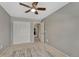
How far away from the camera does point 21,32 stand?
711cm

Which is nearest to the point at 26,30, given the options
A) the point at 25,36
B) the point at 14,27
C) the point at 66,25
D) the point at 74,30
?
the point at 25,36

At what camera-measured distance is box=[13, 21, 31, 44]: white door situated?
6.84 meters

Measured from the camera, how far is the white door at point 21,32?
6.84 meters

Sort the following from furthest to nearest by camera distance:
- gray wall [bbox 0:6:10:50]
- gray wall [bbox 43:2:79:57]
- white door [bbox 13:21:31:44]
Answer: white door [bbox 13:21:31:44] < gray wall [bbox 0:6:10:50] < gray wall [bbox 43:2:79:57]

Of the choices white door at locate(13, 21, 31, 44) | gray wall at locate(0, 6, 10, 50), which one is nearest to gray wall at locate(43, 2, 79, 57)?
gray wall at locate(0, 6, 10, 50)

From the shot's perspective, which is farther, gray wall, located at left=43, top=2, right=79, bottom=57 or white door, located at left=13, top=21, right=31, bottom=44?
white door, located at left=13, top=21, right=31, bottom=44

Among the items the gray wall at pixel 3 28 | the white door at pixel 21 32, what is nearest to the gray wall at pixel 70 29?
the gray wall at pixel 3 28

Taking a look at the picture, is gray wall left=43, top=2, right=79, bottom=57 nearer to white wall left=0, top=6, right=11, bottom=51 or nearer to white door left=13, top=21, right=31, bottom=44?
white wall left=0, top=6, right=11, bottom=51

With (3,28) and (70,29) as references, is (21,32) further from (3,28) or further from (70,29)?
(70,29)

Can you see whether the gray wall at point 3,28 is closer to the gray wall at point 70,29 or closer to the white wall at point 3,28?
the white wall at point 3,28

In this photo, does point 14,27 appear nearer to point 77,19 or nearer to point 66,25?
point 66,25

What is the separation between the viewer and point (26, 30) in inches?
288

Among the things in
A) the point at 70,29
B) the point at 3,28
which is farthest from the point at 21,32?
the point at 70,29

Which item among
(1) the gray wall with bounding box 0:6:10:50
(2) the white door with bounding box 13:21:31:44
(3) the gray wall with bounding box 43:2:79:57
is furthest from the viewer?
(2) the white door with bounding box 13:21:31:44
